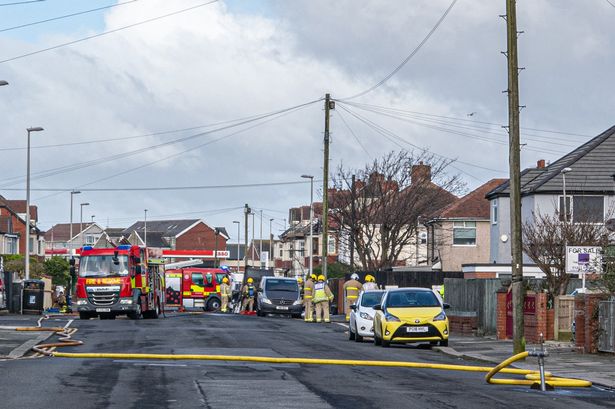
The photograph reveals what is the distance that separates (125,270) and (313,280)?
6.80 metres

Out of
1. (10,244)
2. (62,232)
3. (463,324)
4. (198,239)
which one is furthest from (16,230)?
(463,324)

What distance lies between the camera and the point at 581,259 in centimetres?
2761

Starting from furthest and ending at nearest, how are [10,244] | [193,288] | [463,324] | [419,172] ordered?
[10,244] → [419,172] → [193,288] → [463,324]

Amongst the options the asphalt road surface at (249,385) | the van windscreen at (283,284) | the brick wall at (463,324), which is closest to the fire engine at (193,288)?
the van windscreen at (283,284)

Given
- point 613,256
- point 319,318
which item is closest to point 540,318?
point 613,256

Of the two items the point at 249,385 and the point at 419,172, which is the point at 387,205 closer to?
the point at 419,172

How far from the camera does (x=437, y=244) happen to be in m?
72.9

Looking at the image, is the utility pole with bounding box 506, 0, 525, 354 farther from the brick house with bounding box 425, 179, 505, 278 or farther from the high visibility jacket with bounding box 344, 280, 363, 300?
the brick house with bounding box 425, 179, 505, 278

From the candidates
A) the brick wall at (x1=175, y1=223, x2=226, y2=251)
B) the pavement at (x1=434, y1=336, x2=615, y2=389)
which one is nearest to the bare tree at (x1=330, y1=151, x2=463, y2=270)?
the pavement at (x1=434, y1=336, x2=615, y2=389)

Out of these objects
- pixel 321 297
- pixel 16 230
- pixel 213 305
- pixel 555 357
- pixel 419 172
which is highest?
pixel 419 172

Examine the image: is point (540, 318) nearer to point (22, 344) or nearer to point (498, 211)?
point (22, 344)

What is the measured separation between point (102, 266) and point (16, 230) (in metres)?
77.4

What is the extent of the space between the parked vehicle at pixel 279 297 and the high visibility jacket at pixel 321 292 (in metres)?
10.3

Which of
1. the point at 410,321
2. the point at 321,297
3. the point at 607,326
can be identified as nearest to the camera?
the point at 607,326
